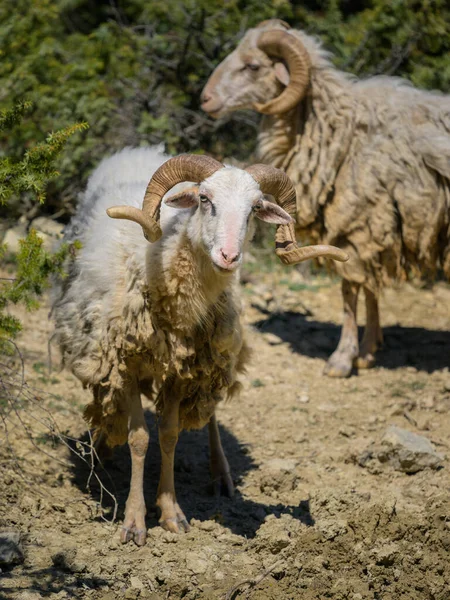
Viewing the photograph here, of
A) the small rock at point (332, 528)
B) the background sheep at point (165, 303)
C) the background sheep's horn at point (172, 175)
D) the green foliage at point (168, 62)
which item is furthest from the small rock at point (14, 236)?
the small rock at point (332, 528)

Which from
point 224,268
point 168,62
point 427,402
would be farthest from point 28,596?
point 168,62

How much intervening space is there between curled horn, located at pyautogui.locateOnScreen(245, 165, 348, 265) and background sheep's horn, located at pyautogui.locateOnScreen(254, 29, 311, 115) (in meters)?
2.66

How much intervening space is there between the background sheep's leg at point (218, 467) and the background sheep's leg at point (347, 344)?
2.08 meters

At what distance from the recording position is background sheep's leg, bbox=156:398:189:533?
15.0 feet

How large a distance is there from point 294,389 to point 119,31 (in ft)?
17.1

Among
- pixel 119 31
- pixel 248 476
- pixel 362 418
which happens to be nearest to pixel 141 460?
pixel 248 476

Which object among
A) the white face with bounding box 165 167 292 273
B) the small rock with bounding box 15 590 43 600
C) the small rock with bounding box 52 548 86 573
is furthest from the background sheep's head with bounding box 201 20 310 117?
the small rock with bounding box 15 590 43 600

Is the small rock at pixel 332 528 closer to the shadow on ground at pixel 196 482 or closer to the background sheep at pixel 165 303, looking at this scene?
the shadow on ground at pixel 196 482

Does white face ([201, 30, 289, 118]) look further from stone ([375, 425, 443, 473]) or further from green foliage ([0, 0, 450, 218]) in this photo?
stone ([375, 425, 443, 473])

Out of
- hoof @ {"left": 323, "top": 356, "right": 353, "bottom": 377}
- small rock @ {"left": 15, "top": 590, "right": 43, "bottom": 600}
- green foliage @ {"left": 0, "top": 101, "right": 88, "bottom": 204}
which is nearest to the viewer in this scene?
small rock @ {"left": 15, "top": 590, "right": 43, "bottom": 600}

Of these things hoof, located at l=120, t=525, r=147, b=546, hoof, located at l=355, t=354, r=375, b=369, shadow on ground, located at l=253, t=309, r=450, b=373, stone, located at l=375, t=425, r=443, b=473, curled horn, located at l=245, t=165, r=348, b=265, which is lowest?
shadow on ground, located at l=253, t=309, r=450, b=373

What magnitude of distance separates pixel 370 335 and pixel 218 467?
2710 millimetres

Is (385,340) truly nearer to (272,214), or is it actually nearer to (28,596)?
(272,214)

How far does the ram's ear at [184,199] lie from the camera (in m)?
4.17
